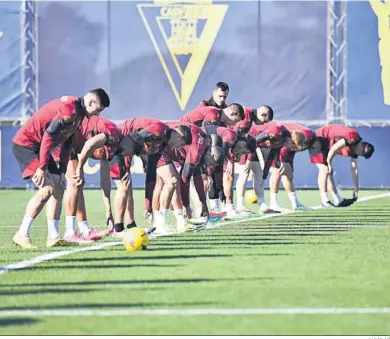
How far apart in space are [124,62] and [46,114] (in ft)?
58.7

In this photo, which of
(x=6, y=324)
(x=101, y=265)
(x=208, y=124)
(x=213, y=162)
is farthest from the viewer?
(x=208, y=124)

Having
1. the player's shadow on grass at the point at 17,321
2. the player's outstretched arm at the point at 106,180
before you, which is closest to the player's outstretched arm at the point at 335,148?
the player's outstretched arm at the point at 106,180

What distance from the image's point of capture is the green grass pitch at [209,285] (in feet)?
23.8

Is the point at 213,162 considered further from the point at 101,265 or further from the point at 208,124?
the point at 101,265

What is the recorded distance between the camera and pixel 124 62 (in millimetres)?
30734

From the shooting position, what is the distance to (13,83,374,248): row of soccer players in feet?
41.9

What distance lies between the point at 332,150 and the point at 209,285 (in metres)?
12.9

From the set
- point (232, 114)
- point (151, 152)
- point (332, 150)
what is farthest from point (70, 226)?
point (332, 150)

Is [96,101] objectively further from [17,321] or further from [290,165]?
[290,165]

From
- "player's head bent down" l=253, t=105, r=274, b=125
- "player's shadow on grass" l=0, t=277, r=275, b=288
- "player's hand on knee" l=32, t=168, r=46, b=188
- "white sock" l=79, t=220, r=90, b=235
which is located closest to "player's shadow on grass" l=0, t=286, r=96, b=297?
"player's shadow on grass" l=0, t=277, r=275, b=288

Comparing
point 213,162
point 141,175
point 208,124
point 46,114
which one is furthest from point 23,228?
point 141,175

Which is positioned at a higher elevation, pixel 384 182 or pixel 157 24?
pixel 157 24

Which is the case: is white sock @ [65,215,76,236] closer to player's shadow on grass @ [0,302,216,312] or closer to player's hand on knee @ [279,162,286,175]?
player's shadow on grass @ [0,302,216,312]

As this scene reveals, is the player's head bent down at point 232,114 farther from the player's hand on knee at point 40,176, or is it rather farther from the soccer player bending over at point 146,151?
the player's hand on knee at point 40,176
